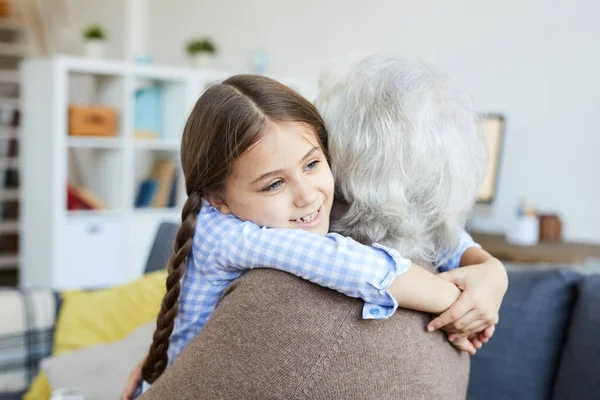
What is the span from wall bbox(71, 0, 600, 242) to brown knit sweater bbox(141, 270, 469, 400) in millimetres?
2381

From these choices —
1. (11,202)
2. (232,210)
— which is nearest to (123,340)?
(232,210)

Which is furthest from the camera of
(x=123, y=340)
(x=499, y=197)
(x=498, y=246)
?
(x=499, y=197)

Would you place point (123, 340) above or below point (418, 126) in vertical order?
below

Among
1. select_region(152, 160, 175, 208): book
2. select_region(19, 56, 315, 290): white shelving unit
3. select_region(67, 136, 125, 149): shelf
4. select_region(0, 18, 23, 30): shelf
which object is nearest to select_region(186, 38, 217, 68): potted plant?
select_region(19, 56, 315, 290): white shelving unit

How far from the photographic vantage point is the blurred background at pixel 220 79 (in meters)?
2.82

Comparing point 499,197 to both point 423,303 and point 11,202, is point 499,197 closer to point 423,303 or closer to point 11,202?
point 423,303

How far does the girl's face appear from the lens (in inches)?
37.6

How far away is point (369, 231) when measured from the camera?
981 mm

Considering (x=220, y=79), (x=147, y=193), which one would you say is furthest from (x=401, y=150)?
(x=147, y=193)

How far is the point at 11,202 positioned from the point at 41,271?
180cm

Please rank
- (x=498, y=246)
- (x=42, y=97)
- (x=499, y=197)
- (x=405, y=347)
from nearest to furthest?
(x=405, y=347) < (x=498, y=246) < (x=499, y=197) < (x=42, y=97)

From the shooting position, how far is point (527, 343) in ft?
4.55

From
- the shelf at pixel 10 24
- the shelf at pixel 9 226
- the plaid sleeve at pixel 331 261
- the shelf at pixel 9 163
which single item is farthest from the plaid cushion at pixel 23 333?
the shelf at pixel 10 24

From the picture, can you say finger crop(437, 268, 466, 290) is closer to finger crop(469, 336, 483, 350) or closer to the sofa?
finger crop(469, 336, 483, 350)
